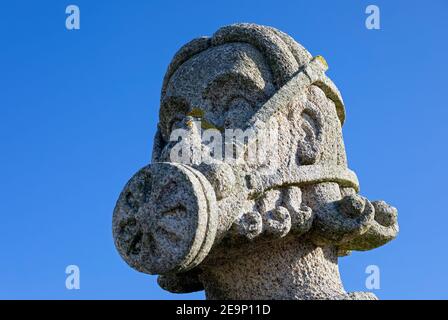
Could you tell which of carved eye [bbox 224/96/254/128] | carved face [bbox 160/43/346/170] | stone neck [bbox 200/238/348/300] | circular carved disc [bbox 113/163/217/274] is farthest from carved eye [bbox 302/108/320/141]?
circular carved disc [bbox 113/163/217/274]

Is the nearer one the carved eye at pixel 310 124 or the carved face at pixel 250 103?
the carved face at pixel 250 103

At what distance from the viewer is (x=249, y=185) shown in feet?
18.9

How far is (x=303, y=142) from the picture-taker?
246 inches

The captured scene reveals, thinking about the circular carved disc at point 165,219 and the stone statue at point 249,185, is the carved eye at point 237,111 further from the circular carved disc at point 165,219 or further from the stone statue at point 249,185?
the circular carved disc at point 165,219

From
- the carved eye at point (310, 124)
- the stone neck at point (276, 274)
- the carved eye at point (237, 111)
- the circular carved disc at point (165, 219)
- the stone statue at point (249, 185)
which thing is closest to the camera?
the circular carved disc at point (165, 219)

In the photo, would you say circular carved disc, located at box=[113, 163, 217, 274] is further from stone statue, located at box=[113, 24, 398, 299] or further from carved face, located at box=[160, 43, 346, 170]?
carved face, located at box=[160, 43, 346, 170]

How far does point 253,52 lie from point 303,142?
87cm

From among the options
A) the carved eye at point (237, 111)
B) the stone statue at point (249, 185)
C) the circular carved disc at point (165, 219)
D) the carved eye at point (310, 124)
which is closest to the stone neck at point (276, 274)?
the stone statue at point (249, 185)

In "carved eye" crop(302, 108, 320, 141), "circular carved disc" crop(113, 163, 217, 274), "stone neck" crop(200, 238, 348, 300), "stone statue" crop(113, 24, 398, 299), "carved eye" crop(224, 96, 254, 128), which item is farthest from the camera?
"carved eye" crop(302, 108, 320, 141)

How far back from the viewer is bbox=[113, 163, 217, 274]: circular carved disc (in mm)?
5258

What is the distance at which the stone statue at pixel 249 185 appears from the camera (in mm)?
5422

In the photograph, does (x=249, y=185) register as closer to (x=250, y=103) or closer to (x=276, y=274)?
(x=276, y=274)

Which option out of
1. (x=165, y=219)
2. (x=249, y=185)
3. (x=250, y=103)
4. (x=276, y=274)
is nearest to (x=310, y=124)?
(x=250, y=103)
